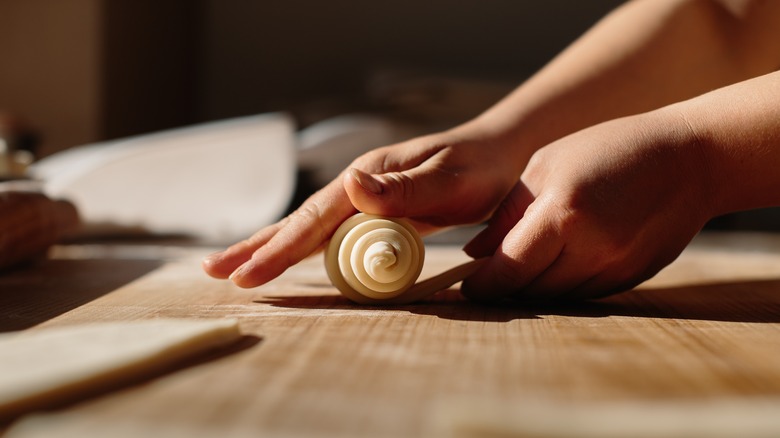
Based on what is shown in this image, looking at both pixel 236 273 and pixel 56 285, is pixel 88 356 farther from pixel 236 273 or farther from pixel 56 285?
pixel 56 285

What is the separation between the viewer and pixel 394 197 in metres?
0.85

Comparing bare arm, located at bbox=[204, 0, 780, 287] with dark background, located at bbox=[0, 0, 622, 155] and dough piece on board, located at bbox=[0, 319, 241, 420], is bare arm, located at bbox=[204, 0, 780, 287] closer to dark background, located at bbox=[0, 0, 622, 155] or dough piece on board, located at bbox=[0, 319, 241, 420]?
dough piece on board, located at bbox=[0, 319, 241, 420]

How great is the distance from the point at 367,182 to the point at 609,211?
0.86 feet

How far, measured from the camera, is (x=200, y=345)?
592mm

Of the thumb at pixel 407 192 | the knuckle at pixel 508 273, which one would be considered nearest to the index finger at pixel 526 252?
the knuckle at pixel 508 273

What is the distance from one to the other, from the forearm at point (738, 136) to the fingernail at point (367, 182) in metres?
0.34

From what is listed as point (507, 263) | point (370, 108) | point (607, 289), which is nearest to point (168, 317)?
point (507, 263)

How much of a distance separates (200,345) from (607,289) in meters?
0.49

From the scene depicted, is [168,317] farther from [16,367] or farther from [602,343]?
[602,343]

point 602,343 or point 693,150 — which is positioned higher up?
point 693,150

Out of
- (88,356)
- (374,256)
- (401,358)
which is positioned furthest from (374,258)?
(88,356)

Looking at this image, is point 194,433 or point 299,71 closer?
point 194,433

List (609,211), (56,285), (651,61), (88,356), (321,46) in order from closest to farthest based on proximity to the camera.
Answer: (88,356) → (609,211) → (56,285) → (651,61) → (321,46)

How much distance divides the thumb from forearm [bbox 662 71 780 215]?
28 cm
